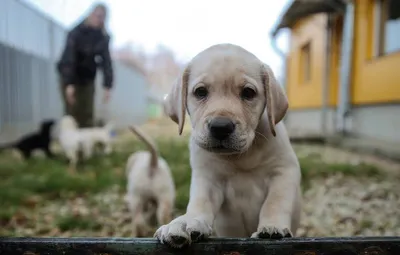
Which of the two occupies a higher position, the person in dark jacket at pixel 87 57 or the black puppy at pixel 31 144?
the person in dark jacket at pixel 87 57

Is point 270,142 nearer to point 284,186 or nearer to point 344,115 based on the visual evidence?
point 284,186

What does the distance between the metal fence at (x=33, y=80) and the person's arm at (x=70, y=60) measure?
0.73 feet

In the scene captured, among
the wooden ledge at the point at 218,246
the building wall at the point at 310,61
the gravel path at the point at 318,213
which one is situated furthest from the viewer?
the building wall at the point at 310,61

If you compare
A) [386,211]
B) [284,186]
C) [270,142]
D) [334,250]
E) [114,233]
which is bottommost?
[114,233]

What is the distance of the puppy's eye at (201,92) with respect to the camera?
1.70 m

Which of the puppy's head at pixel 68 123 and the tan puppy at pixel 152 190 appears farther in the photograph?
the puppy's head at pixel 68 123

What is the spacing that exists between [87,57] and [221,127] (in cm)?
202

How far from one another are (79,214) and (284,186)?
2.33 meters

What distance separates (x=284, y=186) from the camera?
5.76 ft

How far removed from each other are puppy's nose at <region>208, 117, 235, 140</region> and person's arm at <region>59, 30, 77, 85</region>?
7.01ft

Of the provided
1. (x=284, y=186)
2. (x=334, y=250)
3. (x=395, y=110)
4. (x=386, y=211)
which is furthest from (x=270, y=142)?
(x=395, y=110)

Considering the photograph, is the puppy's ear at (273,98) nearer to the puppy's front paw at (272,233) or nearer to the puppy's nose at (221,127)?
the puppy's nose at (221,127)

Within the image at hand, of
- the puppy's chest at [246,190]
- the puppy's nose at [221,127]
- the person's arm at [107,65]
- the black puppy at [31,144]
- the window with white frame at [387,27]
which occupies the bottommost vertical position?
the black puppy at [31,144]

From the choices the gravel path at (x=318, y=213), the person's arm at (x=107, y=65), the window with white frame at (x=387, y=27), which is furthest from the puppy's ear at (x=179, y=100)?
the window with white frame at (x=387, y=27)
